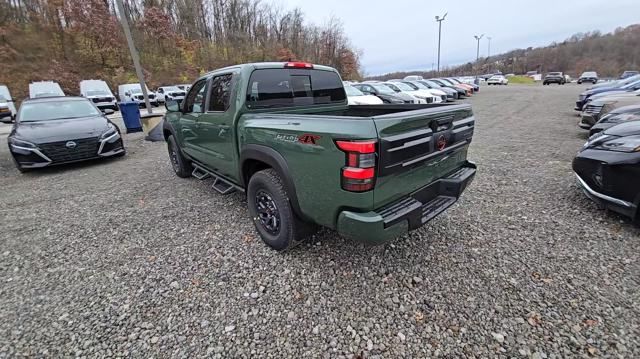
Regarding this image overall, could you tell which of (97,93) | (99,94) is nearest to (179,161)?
(99,94)

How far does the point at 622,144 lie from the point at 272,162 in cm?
362

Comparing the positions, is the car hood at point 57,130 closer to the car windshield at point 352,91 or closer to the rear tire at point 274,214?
the rear tire at point 274,214

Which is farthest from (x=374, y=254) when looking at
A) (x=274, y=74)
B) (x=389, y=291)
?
(x=274, y=74)

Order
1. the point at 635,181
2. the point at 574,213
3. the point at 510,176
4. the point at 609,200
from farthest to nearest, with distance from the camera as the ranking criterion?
the point at 510,176 < the point at 574,213 < the point at 609,200 < the point at 635,181

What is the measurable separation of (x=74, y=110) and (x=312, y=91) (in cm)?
609

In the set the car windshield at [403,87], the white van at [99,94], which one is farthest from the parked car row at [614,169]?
the white van at [99,94]

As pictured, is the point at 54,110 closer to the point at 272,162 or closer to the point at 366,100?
the point at 272,162

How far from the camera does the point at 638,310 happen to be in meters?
2.05

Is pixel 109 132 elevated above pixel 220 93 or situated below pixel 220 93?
below

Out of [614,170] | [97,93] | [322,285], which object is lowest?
[322,285]

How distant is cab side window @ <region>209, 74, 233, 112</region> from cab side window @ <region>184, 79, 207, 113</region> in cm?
29

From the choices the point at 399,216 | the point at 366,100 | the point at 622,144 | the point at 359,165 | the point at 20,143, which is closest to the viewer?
the point at 359,165

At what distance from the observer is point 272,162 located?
255 cm

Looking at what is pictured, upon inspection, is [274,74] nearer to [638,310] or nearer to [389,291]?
[389,291]
